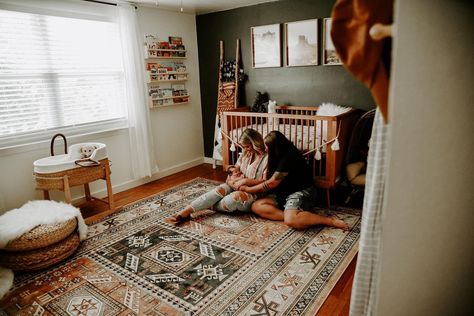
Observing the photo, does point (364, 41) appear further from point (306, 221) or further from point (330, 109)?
point (330, 109)

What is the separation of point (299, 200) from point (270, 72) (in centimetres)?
206

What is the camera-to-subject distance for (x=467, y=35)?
1.00 m

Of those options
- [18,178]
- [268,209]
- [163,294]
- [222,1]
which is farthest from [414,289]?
[222,1]

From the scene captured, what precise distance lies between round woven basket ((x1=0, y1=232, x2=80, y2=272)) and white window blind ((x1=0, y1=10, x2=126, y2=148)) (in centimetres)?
121

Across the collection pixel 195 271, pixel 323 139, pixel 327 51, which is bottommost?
pixel 195 271

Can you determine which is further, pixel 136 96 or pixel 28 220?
pixel 136 96

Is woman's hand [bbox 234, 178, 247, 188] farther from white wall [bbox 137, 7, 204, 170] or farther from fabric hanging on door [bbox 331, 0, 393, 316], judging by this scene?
fabric hanging on door [bbox 331, 0, 393, 316]

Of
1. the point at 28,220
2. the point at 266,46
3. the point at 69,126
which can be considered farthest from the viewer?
the point at 266,46

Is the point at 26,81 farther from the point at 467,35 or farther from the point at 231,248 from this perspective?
the point at 467,35

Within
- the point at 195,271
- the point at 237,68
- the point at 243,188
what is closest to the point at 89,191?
the point at 243,188

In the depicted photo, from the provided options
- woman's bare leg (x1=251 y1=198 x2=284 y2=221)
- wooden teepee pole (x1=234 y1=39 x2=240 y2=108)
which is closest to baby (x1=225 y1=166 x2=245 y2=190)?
woman's bare leg (x1=251 y1=198 x2=284 y2=221)

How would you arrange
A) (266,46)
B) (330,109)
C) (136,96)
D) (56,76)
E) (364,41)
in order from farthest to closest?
(266,46), (136,96), (330,109), (56,76), (364,41)

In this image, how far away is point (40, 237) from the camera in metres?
2.31

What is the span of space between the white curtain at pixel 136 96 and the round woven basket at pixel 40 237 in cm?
169
